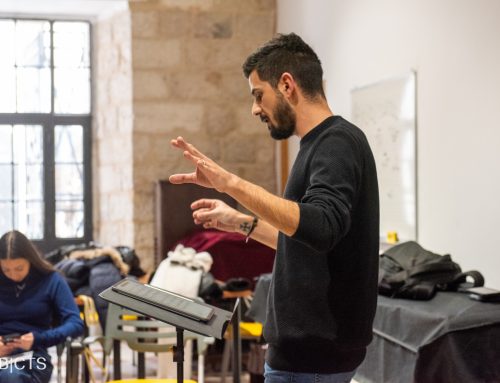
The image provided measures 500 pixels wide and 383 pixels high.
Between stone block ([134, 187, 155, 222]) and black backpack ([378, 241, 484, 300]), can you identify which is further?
stone block ([134, 187, 155, 222])

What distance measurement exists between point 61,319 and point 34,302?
0.15m

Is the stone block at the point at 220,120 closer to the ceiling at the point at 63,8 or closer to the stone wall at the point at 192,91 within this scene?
the stone wall at the point at 192,91

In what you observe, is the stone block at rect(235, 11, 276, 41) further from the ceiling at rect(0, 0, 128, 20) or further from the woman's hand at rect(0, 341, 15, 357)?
the woman's hand at rect(0, 341, 15, 357)

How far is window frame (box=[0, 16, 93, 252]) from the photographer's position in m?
8.31

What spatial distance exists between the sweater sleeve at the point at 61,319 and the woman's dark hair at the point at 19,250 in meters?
0.09

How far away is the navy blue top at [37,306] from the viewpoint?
4336 mm

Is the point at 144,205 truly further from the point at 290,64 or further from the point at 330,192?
the point at 330,192

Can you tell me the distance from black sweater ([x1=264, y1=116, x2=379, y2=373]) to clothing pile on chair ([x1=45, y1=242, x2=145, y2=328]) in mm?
4142

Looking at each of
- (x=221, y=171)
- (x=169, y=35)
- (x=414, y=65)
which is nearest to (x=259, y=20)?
(x=169, y=35)

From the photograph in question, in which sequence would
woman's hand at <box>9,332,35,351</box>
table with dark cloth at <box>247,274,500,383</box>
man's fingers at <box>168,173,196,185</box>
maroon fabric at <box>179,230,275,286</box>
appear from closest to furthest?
man's fingers at <box>168,173,196,185</box> → table with dark cloth at <box>247,274,500,383</box> → woman's hand at <box>9,332,35,351</box> → maroon fabric at <box>179,230,275,286</box>

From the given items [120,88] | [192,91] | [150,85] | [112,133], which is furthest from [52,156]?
[192,91]

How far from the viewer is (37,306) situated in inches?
172

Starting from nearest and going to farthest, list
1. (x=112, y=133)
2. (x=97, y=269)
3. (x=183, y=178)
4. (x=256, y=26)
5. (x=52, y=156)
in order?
(x=183, y=178) < (x=97, y=269) < (x=256, y=26) < (x=112, y=133) < (x=52, y=156)

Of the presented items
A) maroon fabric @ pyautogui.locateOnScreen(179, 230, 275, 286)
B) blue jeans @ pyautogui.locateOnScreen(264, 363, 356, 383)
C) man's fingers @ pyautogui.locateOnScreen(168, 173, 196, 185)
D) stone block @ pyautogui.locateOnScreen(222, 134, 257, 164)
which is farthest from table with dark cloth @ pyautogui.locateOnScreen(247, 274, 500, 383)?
stone block @ pyautogui.locateOnScreen(222, 134, 257, 164)
